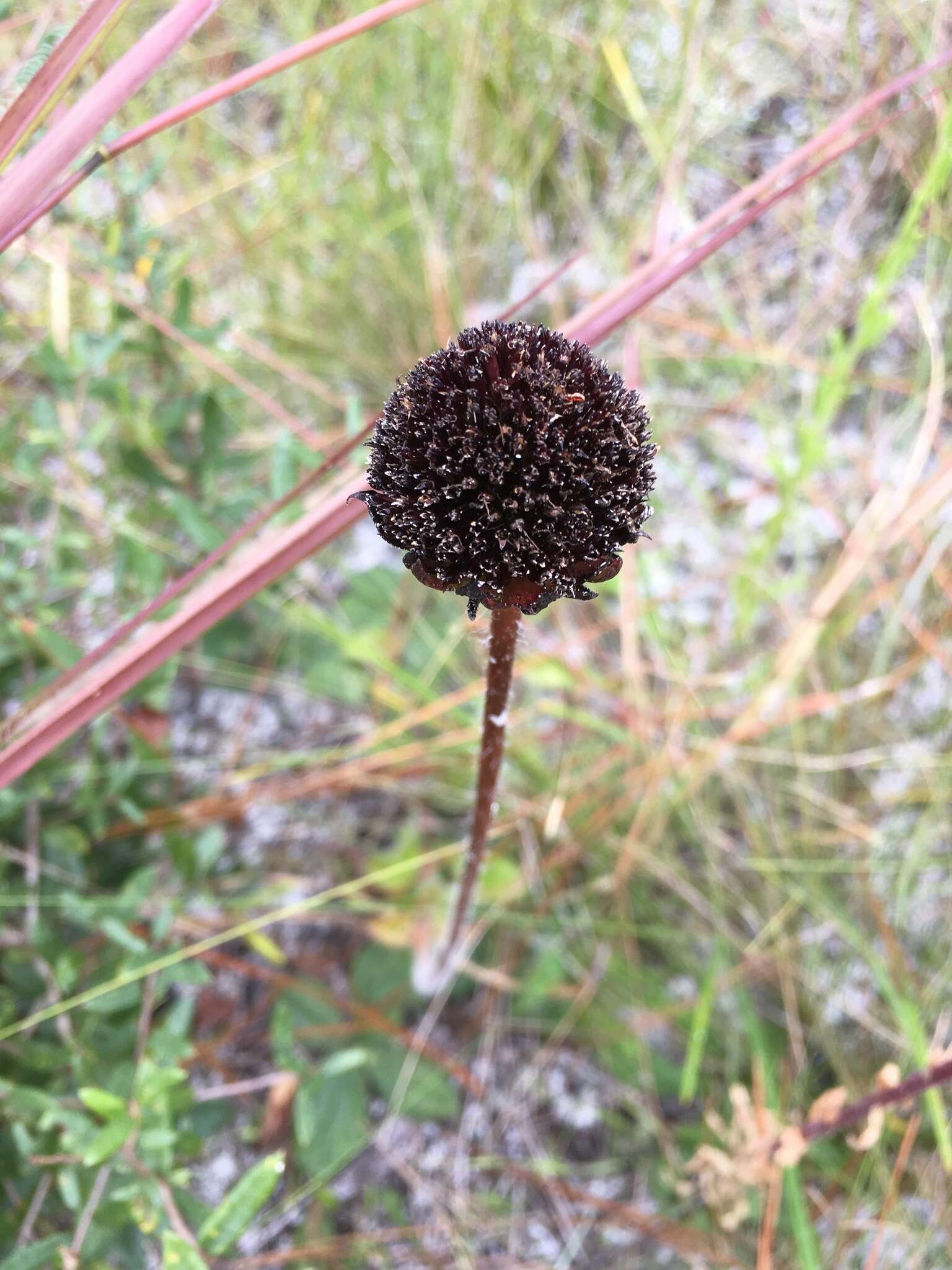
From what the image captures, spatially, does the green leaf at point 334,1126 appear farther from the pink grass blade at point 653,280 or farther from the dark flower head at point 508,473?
the pink grass blade at point 653,280

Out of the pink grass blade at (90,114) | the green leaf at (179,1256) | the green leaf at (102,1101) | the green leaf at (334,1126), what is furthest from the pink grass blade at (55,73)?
the green leaf at (334,1126)

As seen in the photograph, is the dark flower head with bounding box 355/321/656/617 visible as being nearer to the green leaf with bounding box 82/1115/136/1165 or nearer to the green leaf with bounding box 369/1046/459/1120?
the green leaf with bounding box 82/1115/136/1165

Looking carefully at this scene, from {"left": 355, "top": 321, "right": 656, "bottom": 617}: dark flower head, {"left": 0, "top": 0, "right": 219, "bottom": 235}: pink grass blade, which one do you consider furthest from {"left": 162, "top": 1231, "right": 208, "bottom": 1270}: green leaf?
{"left": 0, "top": 0, "right": 219, "bottom": 235}: pink grass blade

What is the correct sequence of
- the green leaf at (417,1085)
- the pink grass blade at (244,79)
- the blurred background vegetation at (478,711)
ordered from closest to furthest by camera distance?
the pink grass blade at (244,79)
the blurred background vegetation at (478,711)
the green leaf at (417,1085)

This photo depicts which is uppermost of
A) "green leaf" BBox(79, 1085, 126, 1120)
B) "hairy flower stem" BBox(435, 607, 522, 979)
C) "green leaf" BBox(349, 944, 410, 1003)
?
"hairy flower stem" BBox(435, 607, 522, 979)

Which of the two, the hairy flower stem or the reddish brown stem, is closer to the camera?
the hairy flower stem

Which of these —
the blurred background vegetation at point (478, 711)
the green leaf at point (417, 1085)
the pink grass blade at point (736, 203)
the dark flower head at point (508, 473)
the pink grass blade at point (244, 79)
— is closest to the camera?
the dark flower head at point (508, 473)

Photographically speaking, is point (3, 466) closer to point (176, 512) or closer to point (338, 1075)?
point (176, 512)
